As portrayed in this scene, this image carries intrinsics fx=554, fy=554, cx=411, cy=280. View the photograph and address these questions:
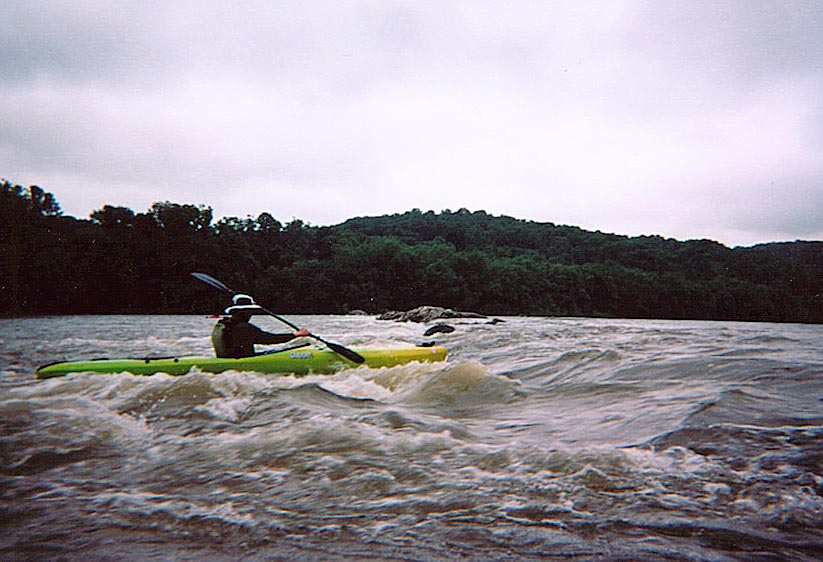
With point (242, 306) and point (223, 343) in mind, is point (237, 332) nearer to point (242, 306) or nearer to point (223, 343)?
point (223, 343)

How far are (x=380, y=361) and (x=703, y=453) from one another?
4.34 m

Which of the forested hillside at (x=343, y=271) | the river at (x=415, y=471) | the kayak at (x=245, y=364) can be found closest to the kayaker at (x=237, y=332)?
the kayak at (x=245, y=364)

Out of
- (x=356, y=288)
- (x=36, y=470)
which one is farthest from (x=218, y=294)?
(x=36, y=470)

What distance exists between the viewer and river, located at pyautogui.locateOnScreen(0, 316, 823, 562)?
1.98 metres

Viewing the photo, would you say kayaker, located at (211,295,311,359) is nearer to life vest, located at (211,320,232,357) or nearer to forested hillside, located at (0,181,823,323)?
life vest, located at (211,320,232,357)

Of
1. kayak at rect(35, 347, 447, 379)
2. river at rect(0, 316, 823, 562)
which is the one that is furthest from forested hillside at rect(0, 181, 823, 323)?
river at rect(0, 316, 823, 562)

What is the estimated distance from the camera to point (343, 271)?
204ft

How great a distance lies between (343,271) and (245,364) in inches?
2217

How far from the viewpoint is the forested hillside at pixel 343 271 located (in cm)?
4241

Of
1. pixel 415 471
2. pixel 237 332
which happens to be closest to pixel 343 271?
pixel 237 332

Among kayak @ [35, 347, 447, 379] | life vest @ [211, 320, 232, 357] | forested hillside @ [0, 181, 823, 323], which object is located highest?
forested hillside @ [0, 181, 823, 323]

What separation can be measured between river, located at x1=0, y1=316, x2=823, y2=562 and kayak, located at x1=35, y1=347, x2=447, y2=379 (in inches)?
20.4

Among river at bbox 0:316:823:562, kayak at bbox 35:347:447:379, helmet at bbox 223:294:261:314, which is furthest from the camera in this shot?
helmet at bbox 223:294:261:314

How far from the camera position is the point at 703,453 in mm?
3020
